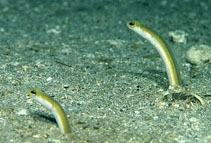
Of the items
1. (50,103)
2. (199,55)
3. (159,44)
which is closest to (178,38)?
(199,55)

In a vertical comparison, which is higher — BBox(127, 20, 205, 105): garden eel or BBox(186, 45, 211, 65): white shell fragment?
BBox(186, 45, 211, 65): white shell fragment

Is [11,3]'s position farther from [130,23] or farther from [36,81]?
→ [130,23]

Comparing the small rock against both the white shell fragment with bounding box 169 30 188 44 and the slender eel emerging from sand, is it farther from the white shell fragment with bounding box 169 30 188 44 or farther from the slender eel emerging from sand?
the white shell fragment with bounding box 169 30 188 44

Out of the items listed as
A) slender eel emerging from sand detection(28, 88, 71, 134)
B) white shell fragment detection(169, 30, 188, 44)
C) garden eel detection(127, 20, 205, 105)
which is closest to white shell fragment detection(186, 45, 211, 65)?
white shell fragment detection(169, 30, 188, 44)

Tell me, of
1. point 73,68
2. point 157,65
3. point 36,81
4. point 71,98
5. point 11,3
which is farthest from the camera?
point 11,3

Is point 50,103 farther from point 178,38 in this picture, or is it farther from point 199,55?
point 178,38

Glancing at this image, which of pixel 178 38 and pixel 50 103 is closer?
pixel 50 103

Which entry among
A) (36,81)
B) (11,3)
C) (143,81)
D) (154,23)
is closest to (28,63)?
(36,81)

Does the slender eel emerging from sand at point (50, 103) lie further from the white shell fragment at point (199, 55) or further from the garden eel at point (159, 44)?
the white shell fragment at point (199, 55)

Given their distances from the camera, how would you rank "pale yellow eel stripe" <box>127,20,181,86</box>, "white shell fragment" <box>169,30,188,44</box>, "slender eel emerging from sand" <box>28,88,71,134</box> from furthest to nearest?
1. "white shell fragment" <box>169,30,188,44</box>
2. "pale yellow eel stripe" <box>127,20,181,86</box>
3. "slender eel emerging from sand" <box>28,88,71,134</box>

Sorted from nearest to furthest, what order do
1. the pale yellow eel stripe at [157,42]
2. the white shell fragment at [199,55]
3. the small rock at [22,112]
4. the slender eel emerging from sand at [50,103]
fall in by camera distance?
the slender eel emerging from sand at [50,103] → the small rock at [22,112] → the pale yellow eel stripe at [157,42] → the white shell fragment at [199,55]

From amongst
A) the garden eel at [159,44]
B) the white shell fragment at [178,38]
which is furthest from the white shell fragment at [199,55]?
the garden eel at [159,44]
